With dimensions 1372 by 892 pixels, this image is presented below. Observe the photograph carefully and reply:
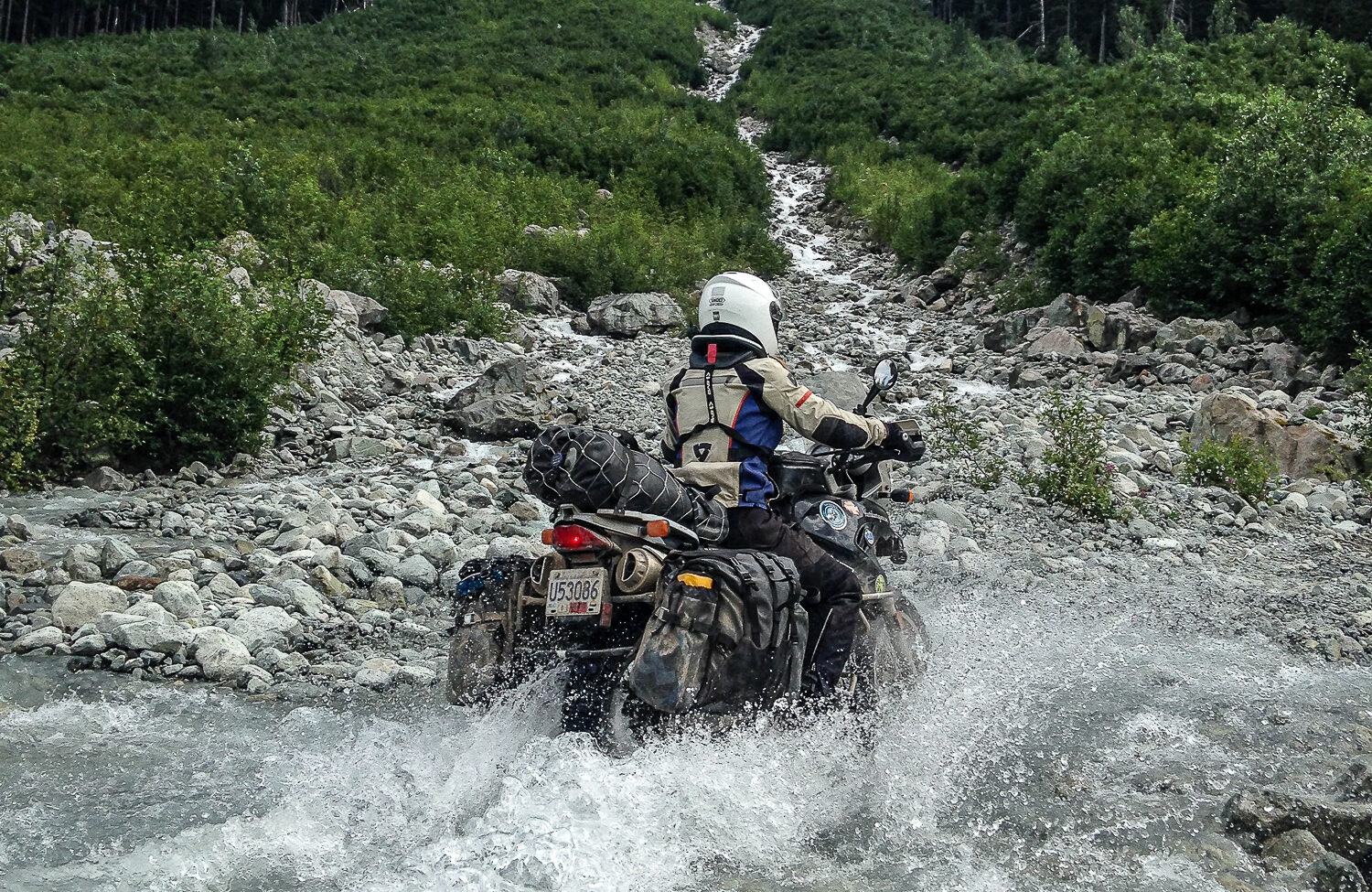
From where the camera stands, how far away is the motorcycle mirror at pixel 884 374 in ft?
17.9

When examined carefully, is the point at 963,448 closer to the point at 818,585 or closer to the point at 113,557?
the point at 818,585

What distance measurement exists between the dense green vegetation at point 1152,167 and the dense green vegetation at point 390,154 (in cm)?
477

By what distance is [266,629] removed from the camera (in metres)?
6.84

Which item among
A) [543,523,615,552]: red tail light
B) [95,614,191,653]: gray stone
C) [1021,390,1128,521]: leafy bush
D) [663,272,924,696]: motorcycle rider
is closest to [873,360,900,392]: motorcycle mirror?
[663,272,924,696]: motorcycle rider

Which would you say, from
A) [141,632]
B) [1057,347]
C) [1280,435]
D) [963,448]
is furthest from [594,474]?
[1057,347]

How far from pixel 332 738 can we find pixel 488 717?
3.67 feet

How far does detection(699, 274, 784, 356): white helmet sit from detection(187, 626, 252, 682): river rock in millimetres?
3326

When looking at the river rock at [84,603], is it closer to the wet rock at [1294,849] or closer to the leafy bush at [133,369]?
the leafy bush at [133,369]

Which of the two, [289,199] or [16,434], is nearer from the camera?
[16,434]

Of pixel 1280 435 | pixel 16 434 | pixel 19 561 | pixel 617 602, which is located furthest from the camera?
pixel 1280 435

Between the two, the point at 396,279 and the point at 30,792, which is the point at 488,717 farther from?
the point at 396,279

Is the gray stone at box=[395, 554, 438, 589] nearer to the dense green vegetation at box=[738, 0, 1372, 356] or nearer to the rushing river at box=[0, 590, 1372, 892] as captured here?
the rushing river at box=[0, 590, 1372, 892]

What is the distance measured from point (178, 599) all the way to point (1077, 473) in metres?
7.55

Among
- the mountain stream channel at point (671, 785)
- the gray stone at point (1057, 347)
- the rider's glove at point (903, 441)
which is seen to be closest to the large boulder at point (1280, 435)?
the gray stone at point (1057, 347)
